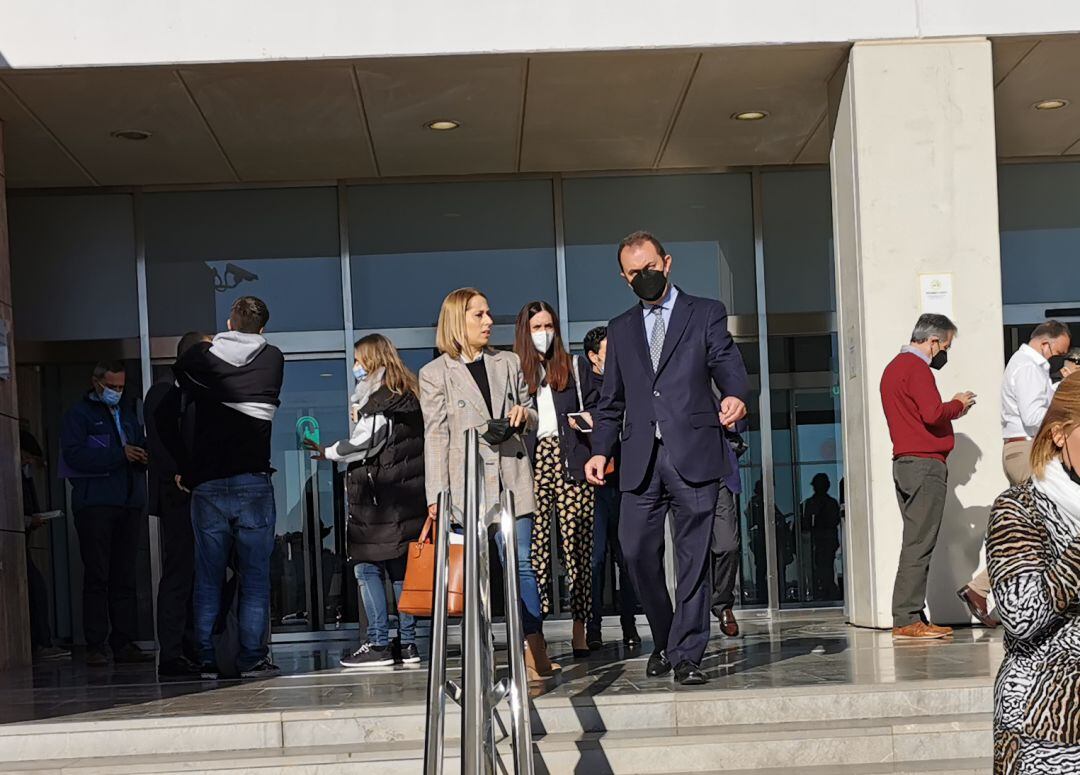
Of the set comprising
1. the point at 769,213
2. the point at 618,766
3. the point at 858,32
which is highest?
the point at 858,32

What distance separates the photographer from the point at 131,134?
376 inches

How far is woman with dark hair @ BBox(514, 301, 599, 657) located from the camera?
6.81 m

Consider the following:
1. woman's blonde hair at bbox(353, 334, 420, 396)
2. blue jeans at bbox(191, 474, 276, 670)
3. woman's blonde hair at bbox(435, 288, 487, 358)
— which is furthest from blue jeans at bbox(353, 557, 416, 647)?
woman's blonde hair at bbox(435, 288, 487, 358)

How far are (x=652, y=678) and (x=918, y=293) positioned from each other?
11.0 ft

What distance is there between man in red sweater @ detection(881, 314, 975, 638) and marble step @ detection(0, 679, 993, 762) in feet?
6.42

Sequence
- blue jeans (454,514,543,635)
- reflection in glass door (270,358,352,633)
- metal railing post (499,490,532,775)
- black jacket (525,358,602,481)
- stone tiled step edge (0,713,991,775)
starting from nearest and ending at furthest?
metal railing post (499,490,532,775)
stone tiled step edge (0,713,991,775)
blue jeans (454,514,543,635)
black jacket (525,358,602,481)
reflection in glass door (270,358,352,633)

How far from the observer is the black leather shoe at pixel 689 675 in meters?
5.84

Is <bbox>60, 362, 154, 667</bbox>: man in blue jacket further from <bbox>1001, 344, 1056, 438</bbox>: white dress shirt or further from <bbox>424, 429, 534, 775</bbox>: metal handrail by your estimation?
<bbox>1001, 344, 1056, 438</bbox>: white dress shirt

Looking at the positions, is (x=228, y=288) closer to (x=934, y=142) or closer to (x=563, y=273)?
(x=563, y=273)

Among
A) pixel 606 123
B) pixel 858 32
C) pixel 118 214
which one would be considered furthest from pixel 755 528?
pixel 118 214

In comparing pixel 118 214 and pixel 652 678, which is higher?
pixel 118 214

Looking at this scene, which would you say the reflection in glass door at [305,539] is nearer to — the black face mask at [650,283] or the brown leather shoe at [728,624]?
the brown leather shoe at [728,624]

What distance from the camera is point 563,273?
1084 cm

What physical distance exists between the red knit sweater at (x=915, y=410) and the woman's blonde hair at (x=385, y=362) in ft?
8.41
